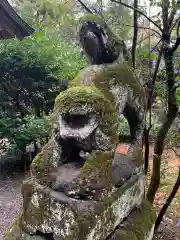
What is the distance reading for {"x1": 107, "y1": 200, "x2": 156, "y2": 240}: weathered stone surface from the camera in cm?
218

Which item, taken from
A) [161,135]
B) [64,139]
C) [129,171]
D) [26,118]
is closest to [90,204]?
[64,139]

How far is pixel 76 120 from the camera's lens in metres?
1.98

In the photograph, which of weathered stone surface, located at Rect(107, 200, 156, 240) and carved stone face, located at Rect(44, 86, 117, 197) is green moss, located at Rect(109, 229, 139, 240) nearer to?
weathered stone surface, located at Rect(107, 200, 156, 240)

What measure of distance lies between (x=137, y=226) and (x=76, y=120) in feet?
3.54

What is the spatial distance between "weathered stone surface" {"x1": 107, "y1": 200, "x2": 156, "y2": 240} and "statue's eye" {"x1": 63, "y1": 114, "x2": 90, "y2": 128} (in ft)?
2.87

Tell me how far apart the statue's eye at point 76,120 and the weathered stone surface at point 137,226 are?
873mm

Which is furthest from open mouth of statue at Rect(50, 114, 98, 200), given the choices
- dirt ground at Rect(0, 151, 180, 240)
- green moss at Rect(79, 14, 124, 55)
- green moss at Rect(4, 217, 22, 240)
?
dirt ground at Rect(0, 151, 180, 240)

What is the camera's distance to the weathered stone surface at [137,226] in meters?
2.18

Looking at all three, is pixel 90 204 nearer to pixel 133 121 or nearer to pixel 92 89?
pixel 92 89

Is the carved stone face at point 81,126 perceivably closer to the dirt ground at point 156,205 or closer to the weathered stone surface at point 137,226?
the weathered stone surface at point 137,226

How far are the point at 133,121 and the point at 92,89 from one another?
2.34 feet

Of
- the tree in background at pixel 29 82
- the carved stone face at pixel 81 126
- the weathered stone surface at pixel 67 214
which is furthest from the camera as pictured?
the tree in background at pixel 29 82

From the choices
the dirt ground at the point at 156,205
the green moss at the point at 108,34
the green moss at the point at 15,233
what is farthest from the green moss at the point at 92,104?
the dirt ground at the point at 156,205

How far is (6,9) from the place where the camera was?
234 inches
